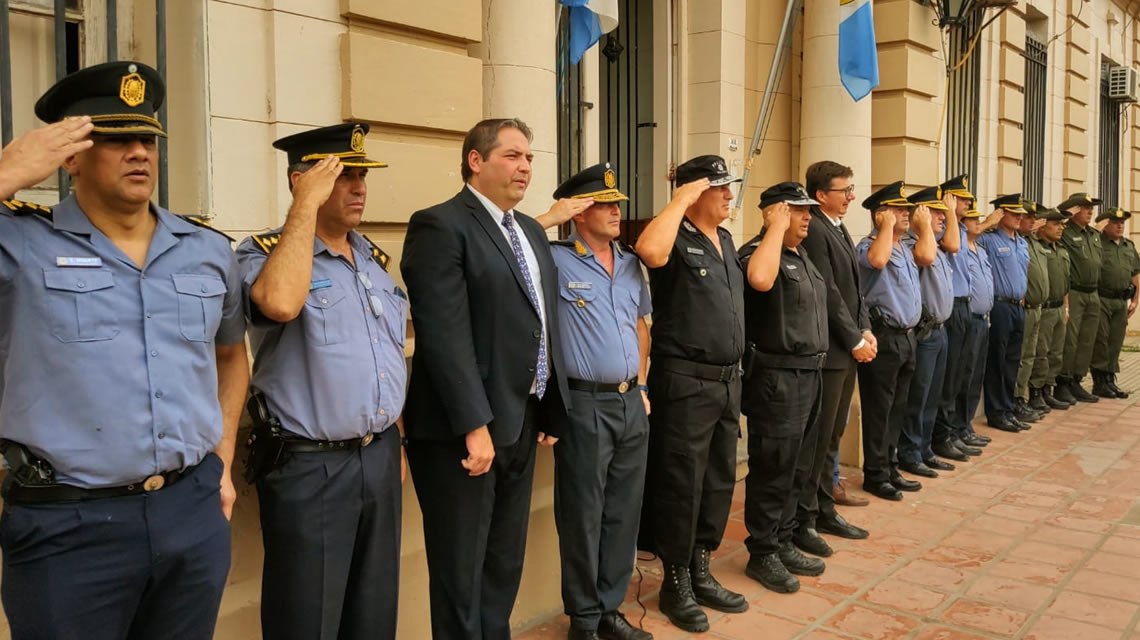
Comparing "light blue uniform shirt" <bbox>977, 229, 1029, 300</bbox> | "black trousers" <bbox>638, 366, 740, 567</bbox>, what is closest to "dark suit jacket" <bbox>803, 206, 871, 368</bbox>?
"black trousers" <bbox>638, 366, 740, 567</bbox>

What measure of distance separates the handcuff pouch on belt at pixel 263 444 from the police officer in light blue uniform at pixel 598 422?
132cm

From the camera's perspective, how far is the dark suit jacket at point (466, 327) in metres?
3.19

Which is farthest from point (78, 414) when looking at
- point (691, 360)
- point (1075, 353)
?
point (1075, 353)

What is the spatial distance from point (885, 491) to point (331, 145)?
4.78m

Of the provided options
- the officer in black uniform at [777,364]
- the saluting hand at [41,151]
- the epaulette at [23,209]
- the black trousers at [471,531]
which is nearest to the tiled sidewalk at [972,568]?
the officer in black uniform at [777,364]

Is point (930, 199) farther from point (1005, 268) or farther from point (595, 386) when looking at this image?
point (595, 386)

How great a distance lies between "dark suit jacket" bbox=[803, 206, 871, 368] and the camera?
5250 mm

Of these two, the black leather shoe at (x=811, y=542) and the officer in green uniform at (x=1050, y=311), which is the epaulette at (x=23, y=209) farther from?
the officer in green uniform at (x=1050, y=311)

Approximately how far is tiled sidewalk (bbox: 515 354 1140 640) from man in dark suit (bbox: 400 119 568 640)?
0.89m

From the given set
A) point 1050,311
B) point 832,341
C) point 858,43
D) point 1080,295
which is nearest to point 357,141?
point 832,341

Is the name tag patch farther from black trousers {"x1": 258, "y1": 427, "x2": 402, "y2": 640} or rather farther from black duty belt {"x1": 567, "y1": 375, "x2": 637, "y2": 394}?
black duty belt {"x1": 567, "y1": 375, "x2": 637, "y2": 394}

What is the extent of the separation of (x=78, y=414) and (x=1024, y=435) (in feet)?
26.8

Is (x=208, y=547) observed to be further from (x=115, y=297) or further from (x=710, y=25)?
(x=710, y=25)

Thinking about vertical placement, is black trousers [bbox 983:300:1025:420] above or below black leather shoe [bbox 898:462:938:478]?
above
